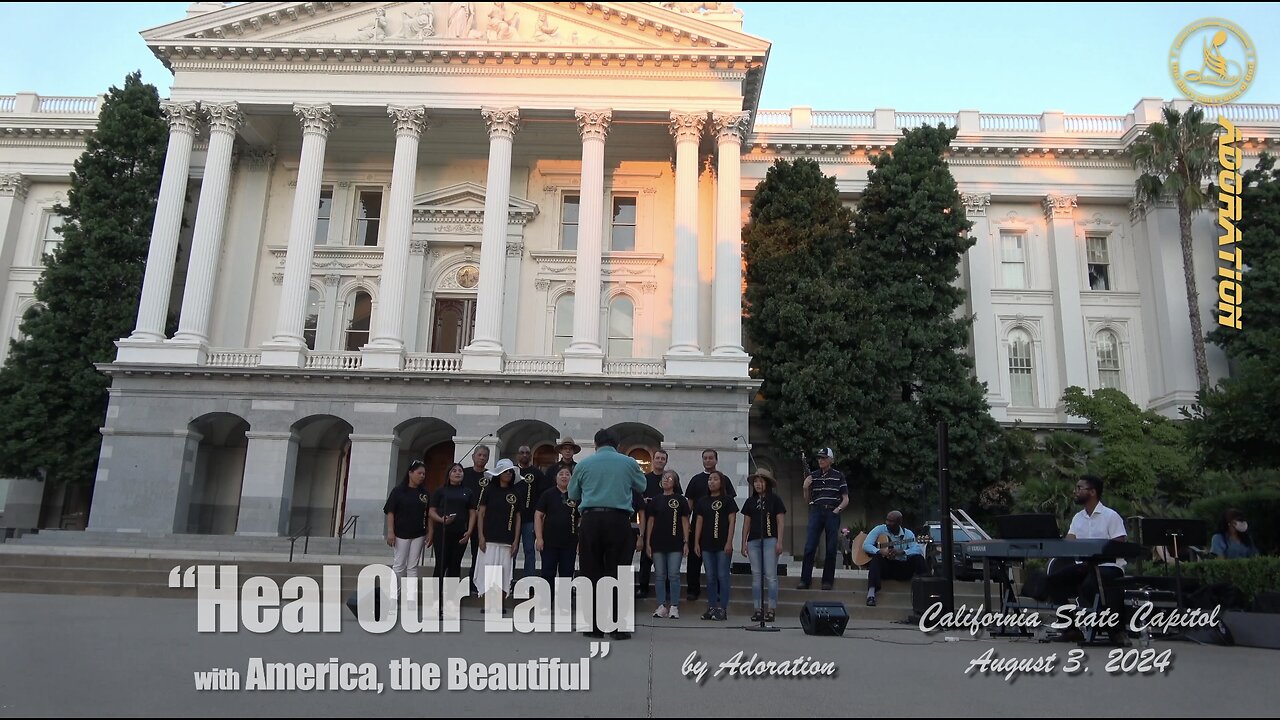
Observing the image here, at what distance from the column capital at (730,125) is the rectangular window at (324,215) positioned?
13832mm

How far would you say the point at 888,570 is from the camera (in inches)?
573

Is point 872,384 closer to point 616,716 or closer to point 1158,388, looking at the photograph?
point 1158,388

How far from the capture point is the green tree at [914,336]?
87.2 ft

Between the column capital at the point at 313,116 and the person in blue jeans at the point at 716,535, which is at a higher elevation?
the column capital at the point at 313,116

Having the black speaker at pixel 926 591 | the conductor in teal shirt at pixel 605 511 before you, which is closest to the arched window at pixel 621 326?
the black speaker at pixel 926 591

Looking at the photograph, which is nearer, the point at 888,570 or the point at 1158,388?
the point at 888,570

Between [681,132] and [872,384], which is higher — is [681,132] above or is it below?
above

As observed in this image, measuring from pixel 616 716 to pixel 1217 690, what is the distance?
4208mm

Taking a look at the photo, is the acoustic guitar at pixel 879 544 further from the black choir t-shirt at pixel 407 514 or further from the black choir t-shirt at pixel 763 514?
the black choir t-shirt at pixel 407 514

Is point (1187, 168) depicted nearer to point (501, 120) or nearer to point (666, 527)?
point (501, 120)

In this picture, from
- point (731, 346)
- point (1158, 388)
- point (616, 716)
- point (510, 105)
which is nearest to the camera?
point (616, 716)

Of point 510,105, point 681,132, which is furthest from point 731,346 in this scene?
point 510,105

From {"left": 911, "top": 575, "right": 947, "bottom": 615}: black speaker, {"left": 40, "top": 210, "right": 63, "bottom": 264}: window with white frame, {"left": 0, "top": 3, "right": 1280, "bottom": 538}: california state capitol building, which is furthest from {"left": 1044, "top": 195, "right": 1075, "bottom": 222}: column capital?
{"left": 40, "top": 210, "right": 63, "bottom": 264}: window with white frame

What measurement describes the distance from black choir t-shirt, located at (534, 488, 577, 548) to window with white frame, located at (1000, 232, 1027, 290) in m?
27.5
